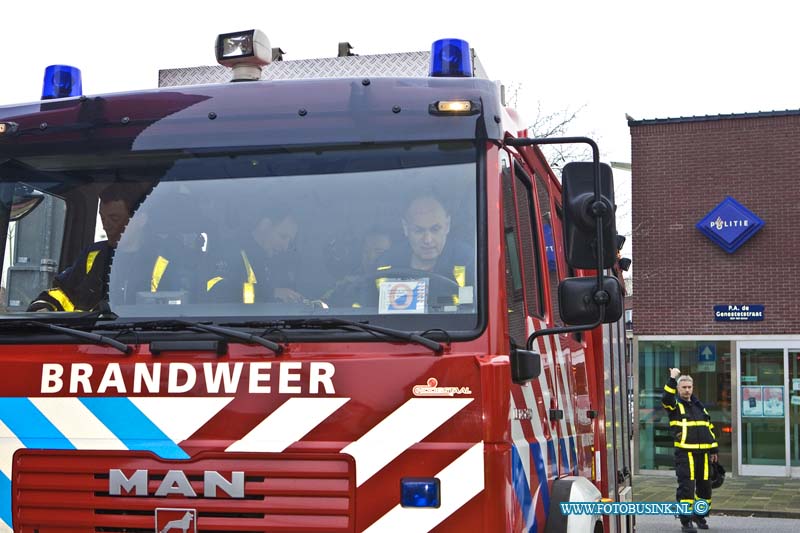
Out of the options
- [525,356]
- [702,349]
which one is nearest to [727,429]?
[702,349]

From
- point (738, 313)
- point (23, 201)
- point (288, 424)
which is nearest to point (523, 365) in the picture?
point (288, 424)

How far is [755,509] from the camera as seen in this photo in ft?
57.9

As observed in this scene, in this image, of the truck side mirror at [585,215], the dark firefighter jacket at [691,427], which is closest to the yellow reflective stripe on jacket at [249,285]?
the truck side mirror at [585,215]

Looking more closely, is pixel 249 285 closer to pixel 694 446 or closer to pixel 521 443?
pixel 521 443

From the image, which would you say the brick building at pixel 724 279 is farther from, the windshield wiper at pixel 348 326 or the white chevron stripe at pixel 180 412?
the white chevron stripe at pixel 180 412

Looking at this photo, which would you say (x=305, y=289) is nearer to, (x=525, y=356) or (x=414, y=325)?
(x=414, y=325)

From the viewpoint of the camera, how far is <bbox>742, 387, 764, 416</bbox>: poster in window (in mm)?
23750

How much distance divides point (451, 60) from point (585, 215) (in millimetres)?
942

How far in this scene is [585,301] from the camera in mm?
4227

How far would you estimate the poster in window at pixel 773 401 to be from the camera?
23625 mm

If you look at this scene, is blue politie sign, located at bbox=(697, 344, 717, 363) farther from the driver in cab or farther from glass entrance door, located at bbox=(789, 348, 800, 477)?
the driver in cab

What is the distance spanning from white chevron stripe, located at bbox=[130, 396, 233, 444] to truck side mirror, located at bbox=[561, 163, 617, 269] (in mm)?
1396

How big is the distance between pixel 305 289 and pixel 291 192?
0.42m

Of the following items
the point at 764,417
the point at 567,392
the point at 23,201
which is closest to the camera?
the point at 23,201
